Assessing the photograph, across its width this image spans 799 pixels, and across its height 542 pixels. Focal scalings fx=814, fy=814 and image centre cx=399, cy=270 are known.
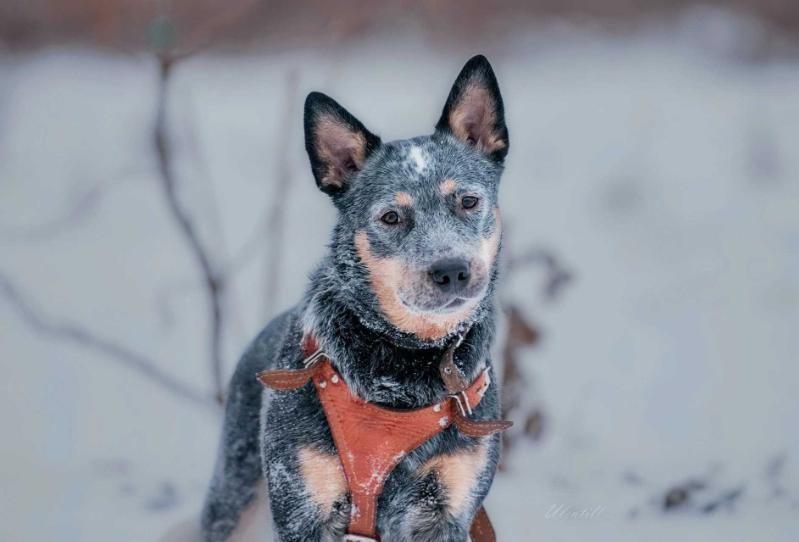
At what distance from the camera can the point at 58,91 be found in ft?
17.9

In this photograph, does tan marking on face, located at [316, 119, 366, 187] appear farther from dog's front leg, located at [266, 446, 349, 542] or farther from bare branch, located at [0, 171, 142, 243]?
bare branch, located at [0, 171, 142, 243]

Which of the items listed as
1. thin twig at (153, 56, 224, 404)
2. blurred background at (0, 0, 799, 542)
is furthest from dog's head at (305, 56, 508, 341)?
thin twig at (153, 56, 224, 404)

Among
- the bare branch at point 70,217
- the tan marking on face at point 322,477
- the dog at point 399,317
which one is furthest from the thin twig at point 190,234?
the tan marking on face at point 322,477

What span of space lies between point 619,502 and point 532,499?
0.41 meters

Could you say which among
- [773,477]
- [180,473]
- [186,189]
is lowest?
[180,473]

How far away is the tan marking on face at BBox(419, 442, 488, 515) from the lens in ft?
7.23

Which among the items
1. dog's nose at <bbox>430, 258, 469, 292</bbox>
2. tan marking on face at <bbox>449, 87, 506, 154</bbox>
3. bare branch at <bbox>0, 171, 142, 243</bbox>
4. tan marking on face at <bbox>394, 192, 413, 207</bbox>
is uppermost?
tan marking on face at <bbox>449, 87, 506, 154</bbox>

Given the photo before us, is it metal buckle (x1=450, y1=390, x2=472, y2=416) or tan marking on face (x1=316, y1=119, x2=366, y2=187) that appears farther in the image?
tan marking on face (x1=316, y1=119, x2=366, y2=187)

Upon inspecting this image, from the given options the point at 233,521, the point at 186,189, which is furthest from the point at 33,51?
the point at 233,521

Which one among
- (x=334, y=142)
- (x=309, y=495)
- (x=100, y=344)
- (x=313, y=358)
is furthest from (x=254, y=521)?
(x=100, y=344)

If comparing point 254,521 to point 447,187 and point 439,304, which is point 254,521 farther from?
point 447,187

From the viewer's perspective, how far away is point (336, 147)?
2438mm

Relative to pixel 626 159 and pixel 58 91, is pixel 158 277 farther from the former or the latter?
pixel 626 159
